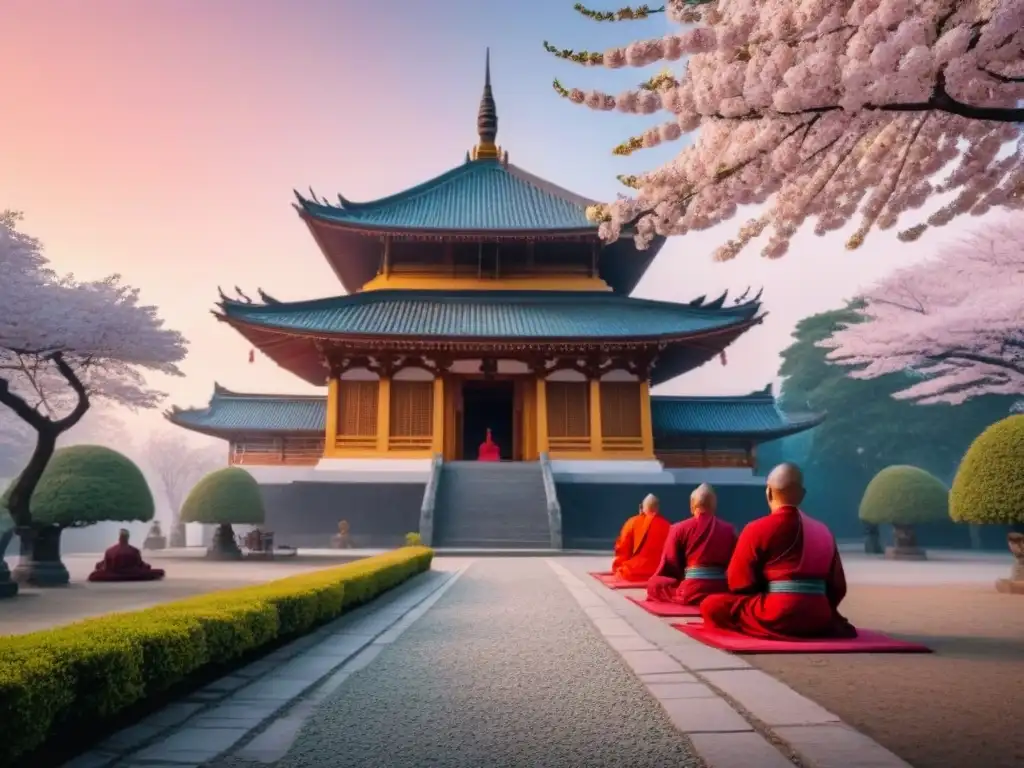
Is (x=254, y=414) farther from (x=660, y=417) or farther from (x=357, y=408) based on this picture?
(x=660, y=417)

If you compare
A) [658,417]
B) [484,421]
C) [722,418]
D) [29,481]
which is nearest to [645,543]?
[29,481]

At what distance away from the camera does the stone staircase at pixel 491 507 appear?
1862cm

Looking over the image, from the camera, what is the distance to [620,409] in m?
24.1

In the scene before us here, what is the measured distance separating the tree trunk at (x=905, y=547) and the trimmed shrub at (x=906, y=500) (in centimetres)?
29

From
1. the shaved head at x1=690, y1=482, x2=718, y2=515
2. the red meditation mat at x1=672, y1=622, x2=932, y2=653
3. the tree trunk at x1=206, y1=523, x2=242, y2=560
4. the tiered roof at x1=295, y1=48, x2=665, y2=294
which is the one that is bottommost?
the red meditation mat at x1=672, y1=622, x2=932, y2=653

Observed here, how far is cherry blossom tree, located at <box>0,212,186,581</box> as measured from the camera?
12.0 meters

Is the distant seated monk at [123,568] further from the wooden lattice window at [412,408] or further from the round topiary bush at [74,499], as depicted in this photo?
the wooden lattice window at [412,408]

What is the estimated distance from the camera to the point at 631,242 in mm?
25719

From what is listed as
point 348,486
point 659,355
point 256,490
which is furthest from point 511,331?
point 256,490

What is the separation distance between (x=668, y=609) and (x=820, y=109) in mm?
4975

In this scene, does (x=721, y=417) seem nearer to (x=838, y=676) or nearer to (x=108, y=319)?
(x=108, y=319)

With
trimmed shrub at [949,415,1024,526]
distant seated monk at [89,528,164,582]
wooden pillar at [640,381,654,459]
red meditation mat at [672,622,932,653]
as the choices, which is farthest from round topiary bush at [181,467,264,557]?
trimmed shrub at [949,415,1024,526]

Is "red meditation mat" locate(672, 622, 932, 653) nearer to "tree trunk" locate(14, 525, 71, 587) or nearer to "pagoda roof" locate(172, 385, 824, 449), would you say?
"tree trunk" locate(14, 525, 71, 587)

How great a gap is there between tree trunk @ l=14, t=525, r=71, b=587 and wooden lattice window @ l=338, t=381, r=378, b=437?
38.7 feet
